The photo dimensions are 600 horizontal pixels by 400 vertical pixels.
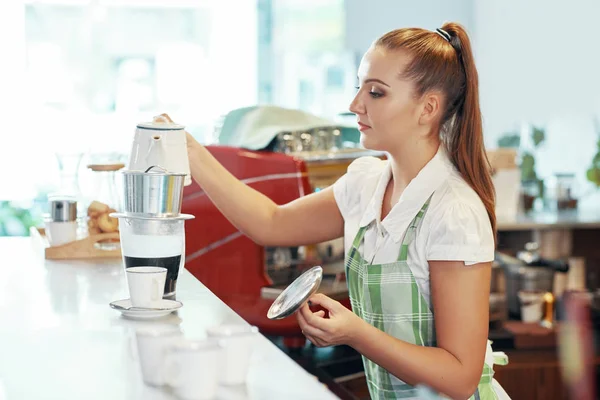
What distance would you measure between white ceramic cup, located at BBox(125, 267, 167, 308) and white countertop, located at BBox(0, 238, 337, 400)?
4 centimetres

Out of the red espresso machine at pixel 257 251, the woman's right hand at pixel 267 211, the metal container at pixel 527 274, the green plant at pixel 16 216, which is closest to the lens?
the woman's right hand at pixel 267 211

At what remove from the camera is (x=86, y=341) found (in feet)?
4.64

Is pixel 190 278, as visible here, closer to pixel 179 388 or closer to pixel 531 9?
pixel 179 388

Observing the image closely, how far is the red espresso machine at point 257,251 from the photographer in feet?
10.0

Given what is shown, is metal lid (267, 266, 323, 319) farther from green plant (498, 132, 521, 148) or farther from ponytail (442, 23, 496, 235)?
green plant (498, 132, 521, 148)

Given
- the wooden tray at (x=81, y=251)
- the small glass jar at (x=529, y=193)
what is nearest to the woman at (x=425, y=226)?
the wooden tray at (x=81, y=251)

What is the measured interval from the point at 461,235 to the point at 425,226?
0.33 feet

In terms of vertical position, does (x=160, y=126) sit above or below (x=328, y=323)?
above

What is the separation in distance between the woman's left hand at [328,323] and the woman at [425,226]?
0.18 ft

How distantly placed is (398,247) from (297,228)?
425 millimetres

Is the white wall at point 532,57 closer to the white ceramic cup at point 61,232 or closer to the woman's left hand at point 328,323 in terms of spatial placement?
the white ceramic cup at point 61,232

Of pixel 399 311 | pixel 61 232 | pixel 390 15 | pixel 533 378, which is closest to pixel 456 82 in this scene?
pixel 399 311

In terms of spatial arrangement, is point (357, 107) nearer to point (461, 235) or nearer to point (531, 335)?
point (461, 235)

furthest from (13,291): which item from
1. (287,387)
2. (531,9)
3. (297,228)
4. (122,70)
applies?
(531,9)
